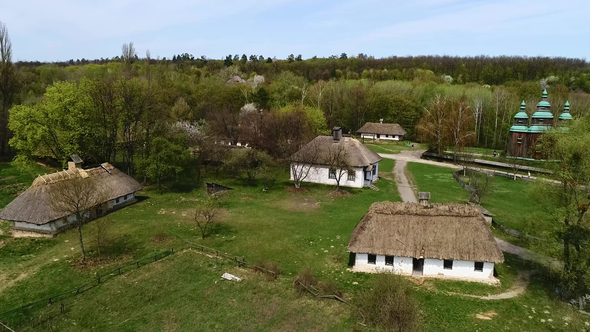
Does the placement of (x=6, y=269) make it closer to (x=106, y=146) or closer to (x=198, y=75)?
(x=106, y=146)

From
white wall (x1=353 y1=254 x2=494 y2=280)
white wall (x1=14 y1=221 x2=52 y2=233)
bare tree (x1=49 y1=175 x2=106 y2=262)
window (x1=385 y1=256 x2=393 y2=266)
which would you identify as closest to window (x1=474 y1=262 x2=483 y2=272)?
white wall (x1=353 y1=254 x2=494 y2=280)

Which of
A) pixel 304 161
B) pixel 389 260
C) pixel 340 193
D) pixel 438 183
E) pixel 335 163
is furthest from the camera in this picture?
pixel 438 183

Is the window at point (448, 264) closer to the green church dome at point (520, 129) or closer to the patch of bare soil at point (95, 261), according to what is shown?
the patch of bare soil at point (95, 261)

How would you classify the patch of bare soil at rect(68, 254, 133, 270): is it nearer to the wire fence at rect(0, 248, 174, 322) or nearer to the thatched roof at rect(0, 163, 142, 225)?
the wire fence at rect(0, 248, 174, 322)

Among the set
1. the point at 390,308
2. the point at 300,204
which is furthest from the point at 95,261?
the point at 390,308

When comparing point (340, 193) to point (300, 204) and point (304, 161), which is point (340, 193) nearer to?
point (300, 204)

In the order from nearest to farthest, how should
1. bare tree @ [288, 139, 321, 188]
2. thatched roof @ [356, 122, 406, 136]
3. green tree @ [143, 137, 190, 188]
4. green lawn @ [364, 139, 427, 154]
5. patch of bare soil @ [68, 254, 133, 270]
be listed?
patch of bare soil @ [68, 254, 133, 270] → green tree @ [143, 137, 190, 188] → bare tree @ [288, 139, 321, 188] → green lawn @ [364, 139, 427, 154] → thatched roof @ [356, 122, 406, 136]

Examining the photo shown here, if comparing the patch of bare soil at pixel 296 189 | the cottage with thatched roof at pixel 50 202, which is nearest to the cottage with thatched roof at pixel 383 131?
the patch of bare soil at pixel 296 189
